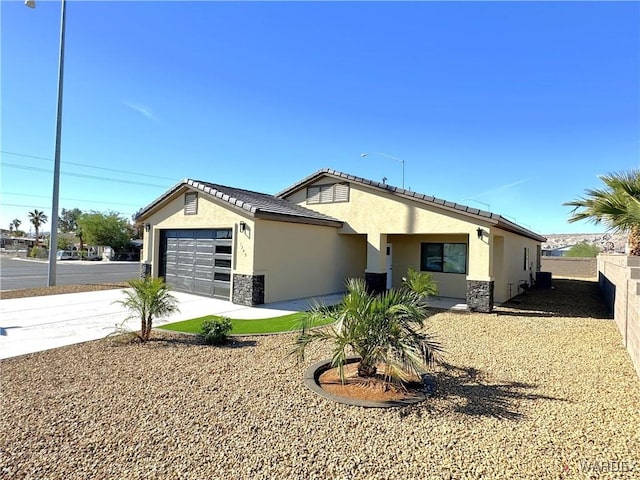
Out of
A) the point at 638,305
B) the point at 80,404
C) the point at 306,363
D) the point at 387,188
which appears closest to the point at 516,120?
the point at 387,188

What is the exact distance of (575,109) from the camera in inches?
561

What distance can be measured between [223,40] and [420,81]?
8.00 meters

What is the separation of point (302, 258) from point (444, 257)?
20.5 feet

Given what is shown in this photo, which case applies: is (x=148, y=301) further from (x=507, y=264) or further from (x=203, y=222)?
(x=507, y=264)

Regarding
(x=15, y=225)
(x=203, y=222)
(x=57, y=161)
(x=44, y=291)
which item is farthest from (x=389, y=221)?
(x=15, y=225)

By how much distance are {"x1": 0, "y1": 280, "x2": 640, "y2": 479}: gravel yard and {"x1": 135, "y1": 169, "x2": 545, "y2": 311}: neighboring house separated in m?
5.58

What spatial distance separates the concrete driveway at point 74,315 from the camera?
7.16m

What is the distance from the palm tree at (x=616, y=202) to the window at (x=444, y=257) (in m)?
4.45

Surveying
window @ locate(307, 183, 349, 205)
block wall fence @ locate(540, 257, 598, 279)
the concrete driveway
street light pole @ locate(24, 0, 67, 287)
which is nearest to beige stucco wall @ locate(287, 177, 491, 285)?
window @ locate(307, 183, 349, 205)

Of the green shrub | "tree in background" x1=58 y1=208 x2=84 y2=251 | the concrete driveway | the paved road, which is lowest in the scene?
the paved road

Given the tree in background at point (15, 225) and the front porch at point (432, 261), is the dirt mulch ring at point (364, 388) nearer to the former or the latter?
the front porch at point (432, 261)

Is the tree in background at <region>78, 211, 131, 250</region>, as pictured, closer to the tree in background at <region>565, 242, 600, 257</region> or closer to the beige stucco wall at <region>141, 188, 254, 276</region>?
the beige stucco wall at <region>141, 188, 254, 276</region>

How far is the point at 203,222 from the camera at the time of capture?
1373 centimetres

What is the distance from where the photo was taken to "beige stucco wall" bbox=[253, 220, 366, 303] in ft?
40.0
